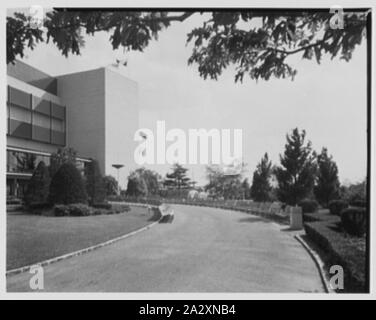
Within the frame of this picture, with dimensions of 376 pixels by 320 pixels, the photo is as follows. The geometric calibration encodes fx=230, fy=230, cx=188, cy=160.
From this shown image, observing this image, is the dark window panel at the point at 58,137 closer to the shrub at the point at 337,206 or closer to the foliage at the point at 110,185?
the foliage at the point at 110,185

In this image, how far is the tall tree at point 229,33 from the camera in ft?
8.82

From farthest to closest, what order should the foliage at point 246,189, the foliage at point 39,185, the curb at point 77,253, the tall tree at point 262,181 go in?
the foliage at point 246,189
the tall tree at point 262,181
the foliage at point 39,185
the curb at point 77,253

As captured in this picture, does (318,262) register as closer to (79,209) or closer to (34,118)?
(79,209)

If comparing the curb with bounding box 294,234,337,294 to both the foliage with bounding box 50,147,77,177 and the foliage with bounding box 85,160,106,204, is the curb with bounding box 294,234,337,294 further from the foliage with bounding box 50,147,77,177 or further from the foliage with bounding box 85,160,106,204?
the foliage with bounding box 50,147,77,177

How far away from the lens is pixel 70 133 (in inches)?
131

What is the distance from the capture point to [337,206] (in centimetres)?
325

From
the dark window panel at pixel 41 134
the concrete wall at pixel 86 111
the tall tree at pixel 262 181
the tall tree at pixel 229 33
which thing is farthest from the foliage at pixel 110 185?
the tall tree at pixel 262 181

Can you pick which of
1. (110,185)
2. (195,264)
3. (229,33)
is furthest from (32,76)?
(195,264)

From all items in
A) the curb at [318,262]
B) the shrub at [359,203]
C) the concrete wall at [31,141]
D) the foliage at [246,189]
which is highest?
the concrete wall at [31,141]

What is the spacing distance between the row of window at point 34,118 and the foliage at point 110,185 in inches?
32.1

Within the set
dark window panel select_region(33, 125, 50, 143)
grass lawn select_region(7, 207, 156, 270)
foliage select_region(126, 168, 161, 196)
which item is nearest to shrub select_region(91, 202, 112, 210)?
grass lawn select_region(7, 207, 156, 270)

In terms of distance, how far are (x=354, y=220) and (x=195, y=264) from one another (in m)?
2.16
